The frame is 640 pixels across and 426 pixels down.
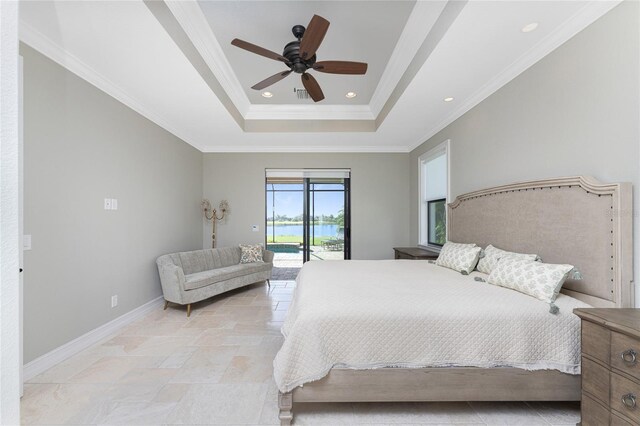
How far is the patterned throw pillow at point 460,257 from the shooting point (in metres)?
2.57

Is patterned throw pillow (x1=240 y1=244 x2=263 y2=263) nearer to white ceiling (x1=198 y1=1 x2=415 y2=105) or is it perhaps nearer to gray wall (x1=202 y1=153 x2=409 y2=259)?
gray wall (x1=202 y1=153 x2=409 y2=259)

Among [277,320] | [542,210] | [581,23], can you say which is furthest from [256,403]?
[581,23]

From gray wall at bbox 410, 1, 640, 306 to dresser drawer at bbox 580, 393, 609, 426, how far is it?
2.32 feet

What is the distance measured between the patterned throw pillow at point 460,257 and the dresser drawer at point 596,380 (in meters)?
1.14

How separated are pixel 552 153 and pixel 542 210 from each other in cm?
46

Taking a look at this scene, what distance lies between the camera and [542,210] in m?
2.14

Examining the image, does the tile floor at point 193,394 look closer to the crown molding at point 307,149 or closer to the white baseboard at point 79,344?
the white baseboard at point 79,344

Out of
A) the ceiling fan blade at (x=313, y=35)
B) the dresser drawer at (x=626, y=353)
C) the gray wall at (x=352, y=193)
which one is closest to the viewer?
the dresser drawer at (x=626, y=353)

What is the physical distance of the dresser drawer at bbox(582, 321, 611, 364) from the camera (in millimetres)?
1308

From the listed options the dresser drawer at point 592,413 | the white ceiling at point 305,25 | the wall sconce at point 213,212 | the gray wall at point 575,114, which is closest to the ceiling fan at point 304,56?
the white ceiling at point 305,25

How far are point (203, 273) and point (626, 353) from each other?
4.06 m

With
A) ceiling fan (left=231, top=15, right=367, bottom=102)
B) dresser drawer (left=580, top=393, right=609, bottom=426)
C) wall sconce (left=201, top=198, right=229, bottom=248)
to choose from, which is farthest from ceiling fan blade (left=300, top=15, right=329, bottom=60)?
wall sconce (left=201, top=198, right=229, bottom=248)

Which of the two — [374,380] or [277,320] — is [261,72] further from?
[374,380]

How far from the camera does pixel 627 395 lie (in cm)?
122
